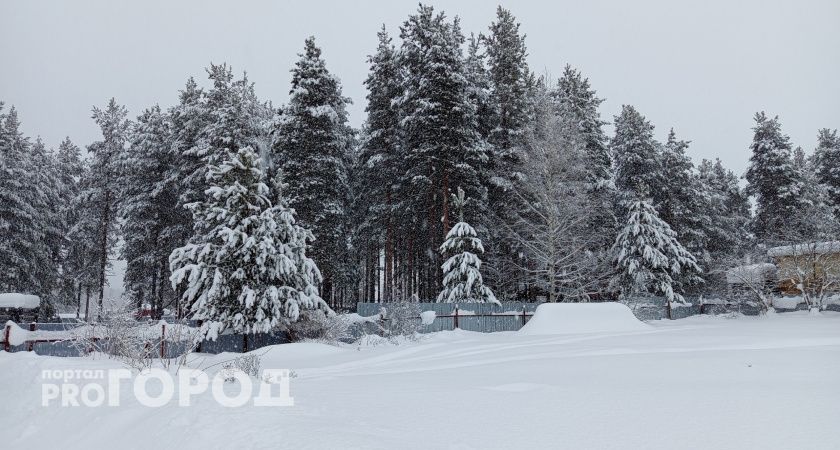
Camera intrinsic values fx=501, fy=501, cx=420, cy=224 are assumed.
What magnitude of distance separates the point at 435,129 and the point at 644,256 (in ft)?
47.3

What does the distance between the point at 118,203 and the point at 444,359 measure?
31316mm

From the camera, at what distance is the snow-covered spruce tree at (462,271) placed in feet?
73.6

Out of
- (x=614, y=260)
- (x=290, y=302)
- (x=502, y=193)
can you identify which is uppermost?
(x=502, y=193)

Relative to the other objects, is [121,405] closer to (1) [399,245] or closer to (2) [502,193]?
(2) [502,193]

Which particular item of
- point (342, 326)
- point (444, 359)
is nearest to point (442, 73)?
point (342, 326)

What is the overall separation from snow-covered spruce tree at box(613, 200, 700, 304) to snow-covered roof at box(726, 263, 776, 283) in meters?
2.94

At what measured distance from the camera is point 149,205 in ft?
100

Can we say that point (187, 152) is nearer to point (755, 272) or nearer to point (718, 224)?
point (755, 272)

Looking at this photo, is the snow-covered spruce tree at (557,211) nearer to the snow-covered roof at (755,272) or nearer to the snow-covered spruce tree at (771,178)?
the snow-covered roof at (755,272)

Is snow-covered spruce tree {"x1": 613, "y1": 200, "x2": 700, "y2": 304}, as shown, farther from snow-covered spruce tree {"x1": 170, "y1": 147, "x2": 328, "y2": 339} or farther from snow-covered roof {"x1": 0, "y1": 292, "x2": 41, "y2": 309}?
snow-covered roof {"x1": 0, "y1": 292, "x2": 41, "y2": 309}

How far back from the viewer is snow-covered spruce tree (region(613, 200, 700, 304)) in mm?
29406

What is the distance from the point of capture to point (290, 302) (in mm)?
15914

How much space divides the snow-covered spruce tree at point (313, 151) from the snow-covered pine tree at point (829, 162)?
40.2 metres

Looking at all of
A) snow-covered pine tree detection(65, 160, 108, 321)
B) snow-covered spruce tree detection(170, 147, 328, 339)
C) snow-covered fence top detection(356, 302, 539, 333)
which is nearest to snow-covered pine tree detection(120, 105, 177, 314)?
snow-covered pine tree detection(65, 160, 108, 321)
